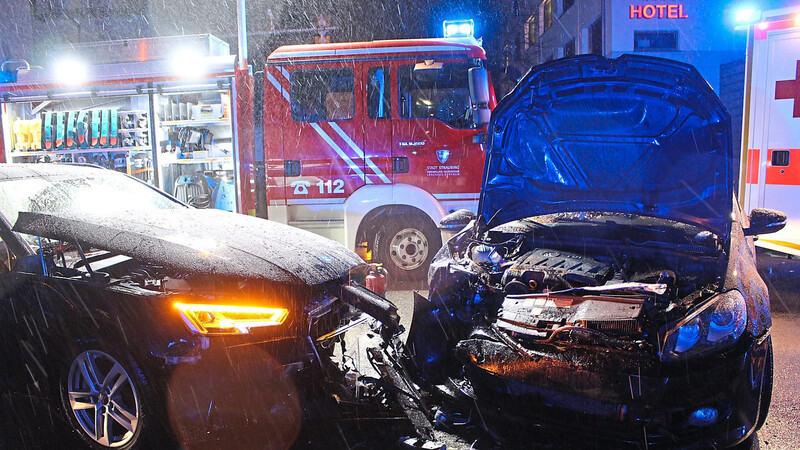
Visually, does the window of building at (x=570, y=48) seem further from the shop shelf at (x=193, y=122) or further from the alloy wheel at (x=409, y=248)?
the alloy wheel at (x=409, y=248)

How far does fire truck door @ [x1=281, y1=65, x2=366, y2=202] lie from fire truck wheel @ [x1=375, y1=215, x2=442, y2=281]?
646 millimetres

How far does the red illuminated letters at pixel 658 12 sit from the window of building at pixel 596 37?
4.32ft

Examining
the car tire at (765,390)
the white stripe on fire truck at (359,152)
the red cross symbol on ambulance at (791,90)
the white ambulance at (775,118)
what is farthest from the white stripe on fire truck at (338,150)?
the red cross symbol on ambulance at (791,90)

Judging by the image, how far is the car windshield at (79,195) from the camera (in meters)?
3.60

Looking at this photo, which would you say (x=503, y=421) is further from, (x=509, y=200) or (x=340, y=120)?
(x=340, y=120)

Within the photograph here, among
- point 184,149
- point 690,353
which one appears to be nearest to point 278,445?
point 690,353

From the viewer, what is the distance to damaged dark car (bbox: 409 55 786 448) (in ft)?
7.97

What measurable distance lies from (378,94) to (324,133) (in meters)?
0.74

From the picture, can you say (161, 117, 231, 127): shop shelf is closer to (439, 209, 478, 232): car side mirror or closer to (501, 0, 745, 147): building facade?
(439, 209, 478, 232): car side mirror

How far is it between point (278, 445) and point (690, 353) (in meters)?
1.91

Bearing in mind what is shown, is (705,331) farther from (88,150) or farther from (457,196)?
(88,150)

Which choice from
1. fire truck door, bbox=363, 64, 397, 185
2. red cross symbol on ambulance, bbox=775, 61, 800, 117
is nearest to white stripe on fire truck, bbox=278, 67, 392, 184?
fire truck door, bbox=363, 64, 397, 185

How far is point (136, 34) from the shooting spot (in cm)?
1756

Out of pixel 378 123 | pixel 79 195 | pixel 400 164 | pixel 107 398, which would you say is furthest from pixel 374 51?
pixel 107 398
